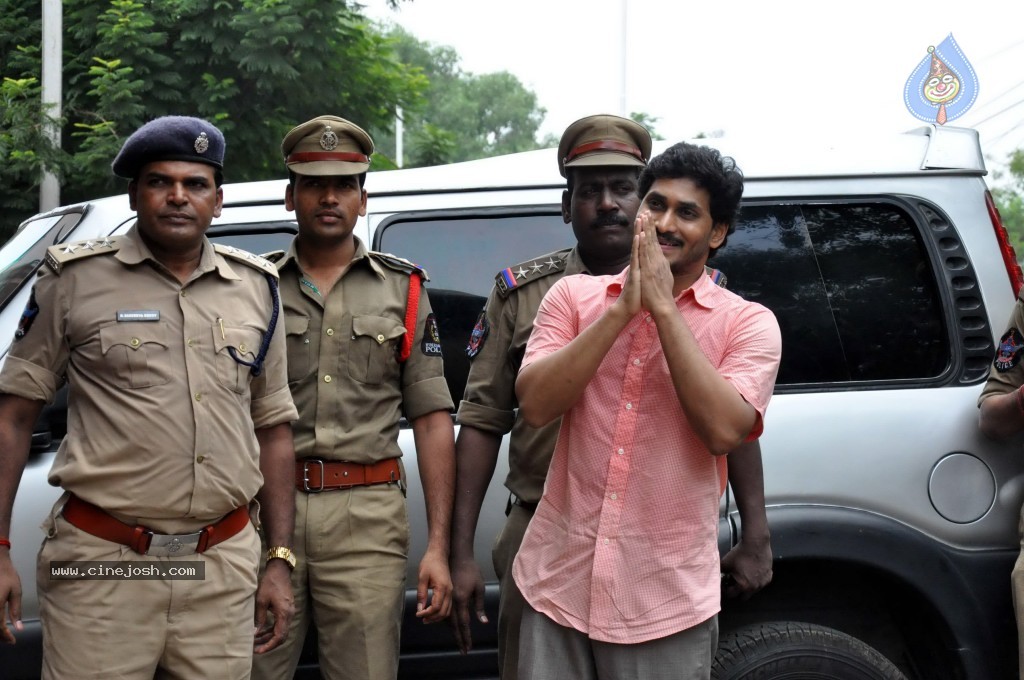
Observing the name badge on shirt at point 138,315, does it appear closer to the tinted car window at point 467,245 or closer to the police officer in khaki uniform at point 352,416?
the police officer in khaki uniform at point 352,416

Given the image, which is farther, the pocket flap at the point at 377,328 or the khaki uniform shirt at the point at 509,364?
the pocket flap at the point at 377,328

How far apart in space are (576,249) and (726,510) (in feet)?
2.79

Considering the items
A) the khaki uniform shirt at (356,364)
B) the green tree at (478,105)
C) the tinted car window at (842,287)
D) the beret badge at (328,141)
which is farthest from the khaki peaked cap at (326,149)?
the green tree at (478,105)

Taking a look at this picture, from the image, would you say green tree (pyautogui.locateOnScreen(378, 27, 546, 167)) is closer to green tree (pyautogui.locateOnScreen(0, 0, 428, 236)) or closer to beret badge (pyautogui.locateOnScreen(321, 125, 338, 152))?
green tree (pyautogui.locateOnScreen(0, 0, 428, 236))

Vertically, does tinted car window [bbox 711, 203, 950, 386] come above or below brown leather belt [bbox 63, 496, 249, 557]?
above

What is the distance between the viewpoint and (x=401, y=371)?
3.07 meters

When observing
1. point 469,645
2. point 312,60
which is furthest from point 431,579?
point 312,60

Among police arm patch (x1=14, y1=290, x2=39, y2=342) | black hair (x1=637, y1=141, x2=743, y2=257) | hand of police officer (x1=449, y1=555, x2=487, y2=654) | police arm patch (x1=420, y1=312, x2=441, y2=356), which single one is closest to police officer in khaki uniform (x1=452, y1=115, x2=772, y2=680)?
hand of police officer (x1=449, y1=555, x2=487, y2=654)

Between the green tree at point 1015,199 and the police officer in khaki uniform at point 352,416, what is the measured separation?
1094 inches

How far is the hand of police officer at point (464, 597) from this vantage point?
9.20 feet

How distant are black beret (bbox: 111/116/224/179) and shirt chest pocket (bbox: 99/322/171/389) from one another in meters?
0.41

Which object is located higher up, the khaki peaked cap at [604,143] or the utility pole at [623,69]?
the utility pole at [623,69]

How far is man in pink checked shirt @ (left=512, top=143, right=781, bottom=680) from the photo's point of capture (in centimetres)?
222

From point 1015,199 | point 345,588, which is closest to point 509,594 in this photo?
point 345,588
